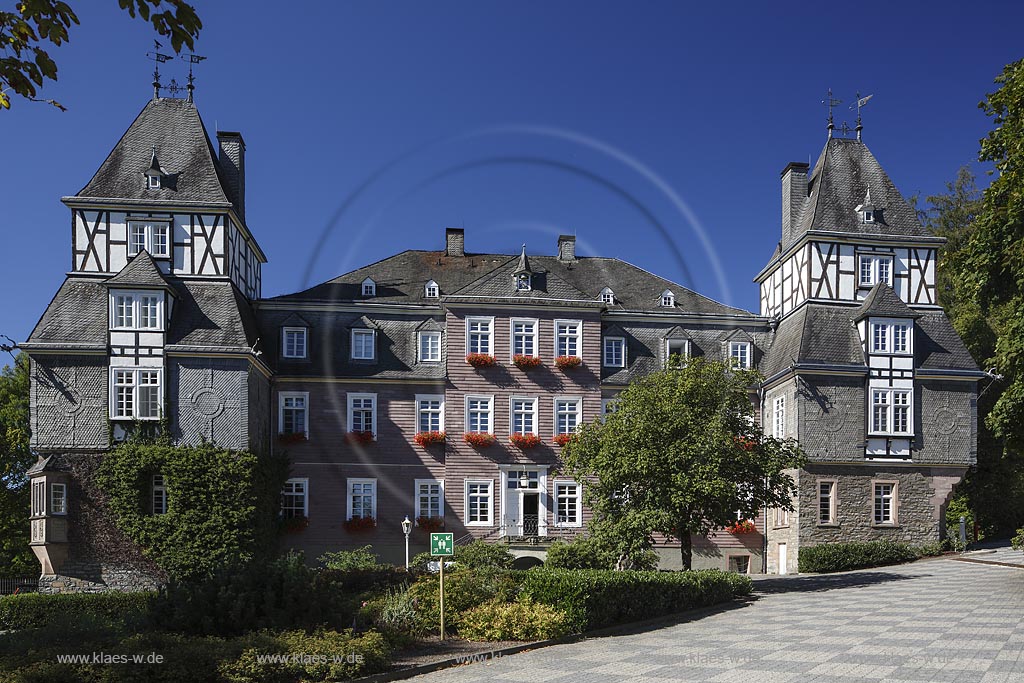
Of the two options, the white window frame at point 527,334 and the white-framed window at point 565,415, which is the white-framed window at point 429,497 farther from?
the white window frame at point 527,334

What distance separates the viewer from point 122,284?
30.9 metres

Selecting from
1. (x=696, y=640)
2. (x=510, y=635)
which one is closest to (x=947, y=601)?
(x=696, y=640)

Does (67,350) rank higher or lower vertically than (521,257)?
lower

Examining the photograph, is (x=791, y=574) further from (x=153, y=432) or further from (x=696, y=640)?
(x=153, y=432)

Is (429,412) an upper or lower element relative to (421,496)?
upper

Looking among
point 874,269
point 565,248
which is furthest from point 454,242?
point 874,269

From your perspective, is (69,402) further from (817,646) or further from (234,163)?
(817,646)

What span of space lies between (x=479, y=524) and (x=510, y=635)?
17.5m

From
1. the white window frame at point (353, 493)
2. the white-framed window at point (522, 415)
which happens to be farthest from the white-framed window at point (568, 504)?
the white window frame at point (353, 493)

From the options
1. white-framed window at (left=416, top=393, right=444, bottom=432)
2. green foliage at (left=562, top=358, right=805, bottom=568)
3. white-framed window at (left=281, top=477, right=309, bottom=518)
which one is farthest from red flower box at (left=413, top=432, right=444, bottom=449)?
green foliage at (left=562, top=358, right=805, bottom=568)

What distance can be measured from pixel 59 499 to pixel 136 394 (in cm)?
413

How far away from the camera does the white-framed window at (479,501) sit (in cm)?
3484

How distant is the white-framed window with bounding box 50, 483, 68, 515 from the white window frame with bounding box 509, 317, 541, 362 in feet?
53.7

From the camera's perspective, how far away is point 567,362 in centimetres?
3569
